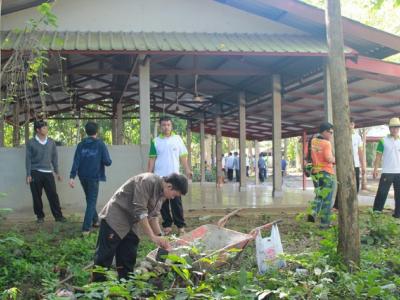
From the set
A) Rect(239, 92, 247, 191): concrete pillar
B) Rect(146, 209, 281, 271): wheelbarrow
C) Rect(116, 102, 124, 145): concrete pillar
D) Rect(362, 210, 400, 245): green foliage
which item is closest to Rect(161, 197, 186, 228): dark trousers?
Rect(146, 209, 281, 271): wheelbarrow

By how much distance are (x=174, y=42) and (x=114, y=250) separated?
5.49m

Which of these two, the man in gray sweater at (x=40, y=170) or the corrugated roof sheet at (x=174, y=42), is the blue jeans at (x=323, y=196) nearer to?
the corrugated roof sheet at (x=174, y=42)

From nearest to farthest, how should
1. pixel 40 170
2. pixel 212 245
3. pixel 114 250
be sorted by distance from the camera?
pixel 114 250
pixel 212 245
pixel 40 170

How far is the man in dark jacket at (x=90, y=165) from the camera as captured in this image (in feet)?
21.5

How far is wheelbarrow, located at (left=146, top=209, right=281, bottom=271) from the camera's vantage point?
395cm

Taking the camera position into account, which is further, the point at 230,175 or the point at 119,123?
the point at 230,175

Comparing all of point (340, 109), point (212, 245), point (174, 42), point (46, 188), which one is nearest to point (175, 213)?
point (212, 245)

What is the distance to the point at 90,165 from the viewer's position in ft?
21.6

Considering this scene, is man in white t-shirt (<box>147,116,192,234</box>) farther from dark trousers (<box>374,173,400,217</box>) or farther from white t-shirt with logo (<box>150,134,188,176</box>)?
dark trousers (<box>374,173,400,217</box>)

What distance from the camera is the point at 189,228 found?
23.4 feet

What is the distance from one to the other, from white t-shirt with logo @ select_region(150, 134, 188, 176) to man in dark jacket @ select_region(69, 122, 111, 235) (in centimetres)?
72

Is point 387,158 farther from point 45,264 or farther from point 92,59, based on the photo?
point 92,59

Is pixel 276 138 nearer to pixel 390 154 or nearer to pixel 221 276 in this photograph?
pixel 390 154

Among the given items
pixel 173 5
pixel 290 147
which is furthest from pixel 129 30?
pixel 290 147
